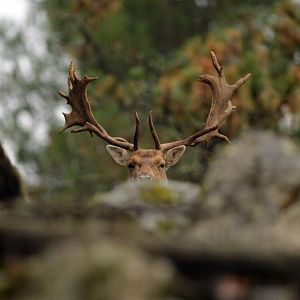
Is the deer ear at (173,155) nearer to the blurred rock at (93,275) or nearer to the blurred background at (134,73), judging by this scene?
the blurred background at (134,73)

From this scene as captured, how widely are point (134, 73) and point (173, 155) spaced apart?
7612 millimetres

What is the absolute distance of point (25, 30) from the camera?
120 feet

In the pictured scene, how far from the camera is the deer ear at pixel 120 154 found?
46.1ft

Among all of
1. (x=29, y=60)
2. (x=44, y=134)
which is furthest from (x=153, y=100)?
(x=29, y=60)

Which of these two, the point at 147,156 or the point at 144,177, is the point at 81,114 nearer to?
the point at 147,156

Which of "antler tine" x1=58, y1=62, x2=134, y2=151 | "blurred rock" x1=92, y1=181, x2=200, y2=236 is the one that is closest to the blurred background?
"antler tine" x1=58, y1=62, x2=134, y2=151

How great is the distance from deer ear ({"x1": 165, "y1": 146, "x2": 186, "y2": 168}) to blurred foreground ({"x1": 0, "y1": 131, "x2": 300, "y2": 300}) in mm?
7750

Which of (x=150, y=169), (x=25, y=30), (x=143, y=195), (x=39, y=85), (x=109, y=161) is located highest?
(x=25, y=30)

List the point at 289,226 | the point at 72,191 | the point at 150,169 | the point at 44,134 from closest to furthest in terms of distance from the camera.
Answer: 1. the point at 289,226
2. the point at 150,169
3. the point at 72,191
4. the point at 44,134

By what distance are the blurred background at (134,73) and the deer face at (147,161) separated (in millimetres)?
1077

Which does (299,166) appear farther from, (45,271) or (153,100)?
(153,100)

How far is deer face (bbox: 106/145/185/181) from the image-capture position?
43.2ft

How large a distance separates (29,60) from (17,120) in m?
3.01

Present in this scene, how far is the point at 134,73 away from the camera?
21500mm
